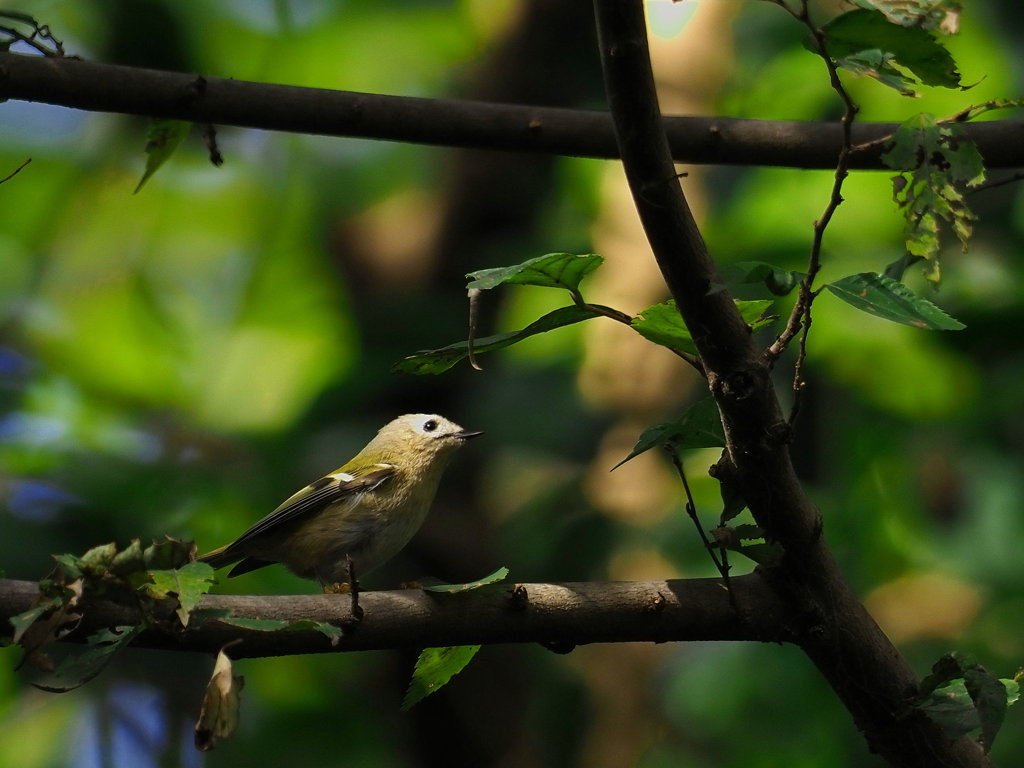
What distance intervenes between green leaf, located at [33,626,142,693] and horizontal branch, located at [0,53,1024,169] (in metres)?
1.19

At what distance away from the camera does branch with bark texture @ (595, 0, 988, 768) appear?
1.60m

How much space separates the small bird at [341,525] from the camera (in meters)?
3.77

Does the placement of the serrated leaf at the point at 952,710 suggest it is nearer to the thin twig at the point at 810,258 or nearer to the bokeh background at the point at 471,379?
the thin twig at the point at 810,258

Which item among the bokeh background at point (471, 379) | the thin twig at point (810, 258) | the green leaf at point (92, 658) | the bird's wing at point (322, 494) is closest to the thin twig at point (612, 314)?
the thin twig at point (810, 258)

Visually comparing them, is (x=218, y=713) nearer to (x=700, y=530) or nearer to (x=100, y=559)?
(x=100, y=559)

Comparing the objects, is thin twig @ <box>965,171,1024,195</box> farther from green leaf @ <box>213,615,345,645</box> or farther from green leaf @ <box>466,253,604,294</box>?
green leaf @ <box>213,615,345,645</box>

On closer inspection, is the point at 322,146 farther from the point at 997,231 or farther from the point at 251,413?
the point at 997,231

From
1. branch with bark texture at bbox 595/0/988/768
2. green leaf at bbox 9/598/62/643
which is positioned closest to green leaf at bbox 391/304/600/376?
branch with bark texture at bbox 595/0/988/768

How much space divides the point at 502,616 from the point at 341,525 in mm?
1923

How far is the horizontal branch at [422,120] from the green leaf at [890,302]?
881 mm

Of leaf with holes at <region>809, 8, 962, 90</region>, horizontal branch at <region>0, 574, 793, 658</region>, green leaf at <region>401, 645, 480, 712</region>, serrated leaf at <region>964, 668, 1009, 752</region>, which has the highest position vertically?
leaf with holes at <region>809, 8, 962, 90</region>

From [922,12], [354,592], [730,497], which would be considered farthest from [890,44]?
[354,592]

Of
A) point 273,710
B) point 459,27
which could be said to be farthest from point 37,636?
point 459,27

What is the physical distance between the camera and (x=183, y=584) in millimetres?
1753
